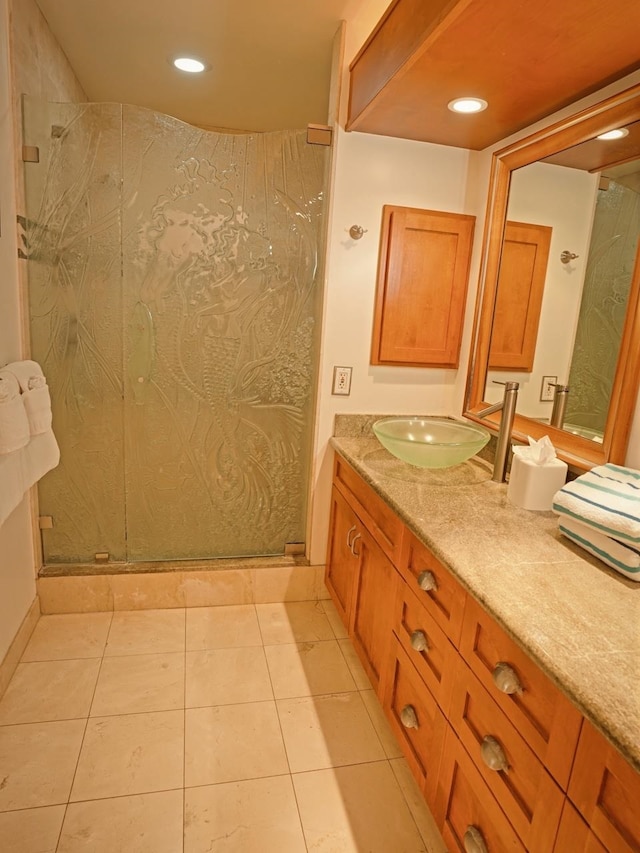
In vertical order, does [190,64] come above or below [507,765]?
above

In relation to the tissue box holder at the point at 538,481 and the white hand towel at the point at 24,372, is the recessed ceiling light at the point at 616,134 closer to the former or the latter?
the tissue box holder at the point at 538,481

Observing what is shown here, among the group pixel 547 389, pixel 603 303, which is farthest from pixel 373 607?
pixel 603 303

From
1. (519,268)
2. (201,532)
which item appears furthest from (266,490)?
(519,268)

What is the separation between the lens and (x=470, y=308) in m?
2.18

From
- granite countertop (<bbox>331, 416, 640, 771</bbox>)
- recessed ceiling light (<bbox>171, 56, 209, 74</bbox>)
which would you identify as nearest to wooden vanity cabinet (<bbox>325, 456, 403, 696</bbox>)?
granite countertop (<bbox>331, 416, 640, 771</bbox>)

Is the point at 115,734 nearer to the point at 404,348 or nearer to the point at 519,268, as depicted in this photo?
the point at 404,348

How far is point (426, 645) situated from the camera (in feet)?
4.42

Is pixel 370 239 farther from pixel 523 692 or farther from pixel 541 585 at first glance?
pixel 523 692

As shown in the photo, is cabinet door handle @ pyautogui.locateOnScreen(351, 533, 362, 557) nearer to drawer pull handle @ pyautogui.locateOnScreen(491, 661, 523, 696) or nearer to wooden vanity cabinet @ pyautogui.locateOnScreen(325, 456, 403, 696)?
wooden vanity cabinet @ pyautogui.locateOnScreen(325, 456, 403, 696)

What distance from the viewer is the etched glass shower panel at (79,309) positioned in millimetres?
1961

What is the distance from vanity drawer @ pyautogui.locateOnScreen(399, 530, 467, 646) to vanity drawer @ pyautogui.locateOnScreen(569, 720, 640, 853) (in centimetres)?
39

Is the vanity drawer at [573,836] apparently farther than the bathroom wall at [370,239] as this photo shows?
No

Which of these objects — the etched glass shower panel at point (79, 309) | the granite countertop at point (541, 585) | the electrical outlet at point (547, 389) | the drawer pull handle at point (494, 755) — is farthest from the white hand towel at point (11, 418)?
the electrical outlet at point (547, 389)

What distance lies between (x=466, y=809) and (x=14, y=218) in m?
2.30
